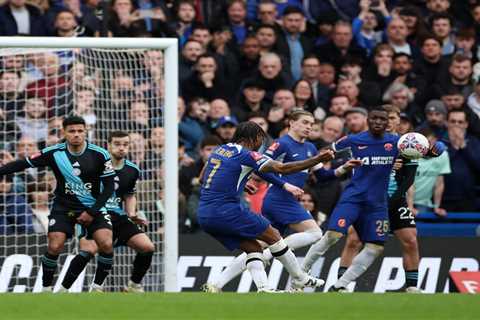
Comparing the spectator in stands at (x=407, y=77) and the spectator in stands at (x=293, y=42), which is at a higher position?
the spectator in stands at (x=293, y=42)

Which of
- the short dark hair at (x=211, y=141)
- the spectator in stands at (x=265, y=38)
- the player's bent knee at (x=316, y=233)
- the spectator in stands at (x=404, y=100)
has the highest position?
the spectator in stands at (x=265, y=38)

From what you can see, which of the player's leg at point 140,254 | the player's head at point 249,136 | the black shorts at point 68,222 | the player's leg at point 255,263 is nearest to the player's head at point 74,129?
the black shorts at point 68,222

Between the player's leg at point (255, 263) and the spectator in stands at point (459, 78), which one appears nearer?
the player's leg at point (255, 263)

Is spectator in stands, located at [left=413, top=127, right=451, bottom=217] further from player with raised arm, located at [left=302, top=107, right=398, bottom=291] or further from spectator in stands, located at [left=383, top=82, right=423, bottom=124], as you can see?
player with raised arm, located at [left=302, top=107, right=398, bottom=291]

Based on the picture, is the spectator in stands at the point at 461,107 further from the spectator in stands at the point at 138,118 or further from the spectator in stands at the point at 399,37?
the spectator in stands at the point at 138,118

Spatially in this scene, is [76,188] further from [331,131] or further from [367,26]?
[367,26]

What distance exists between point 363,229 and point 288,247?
142 cm

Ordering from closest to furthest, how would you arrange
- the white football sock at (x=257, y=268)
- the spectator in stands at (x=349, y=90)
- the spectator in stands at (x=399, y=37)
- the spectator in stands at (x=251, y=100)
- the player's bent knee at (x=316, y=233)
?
the white football sock at (x=257, y=268), the player's bent knee at (x=316, y=233), the spectator in stands at (x=251, y=100), the spectator in stands at (x=349, y=90), the spectator in stands at (x=399, y=37)

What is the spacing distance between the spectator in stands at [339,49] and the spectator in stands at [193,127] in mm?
2344

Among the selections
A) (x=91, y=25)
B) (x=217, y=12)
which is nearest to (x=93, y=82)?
(x=91, y=25)

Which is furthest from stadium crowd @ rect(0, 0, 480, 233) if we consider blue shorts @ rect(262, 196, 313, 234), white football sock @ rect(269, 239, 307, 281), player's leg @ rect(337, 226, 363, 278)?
white football sock @ rect(269, 239, 307, 281)

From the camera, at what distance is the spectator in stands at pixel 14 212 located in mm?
16125

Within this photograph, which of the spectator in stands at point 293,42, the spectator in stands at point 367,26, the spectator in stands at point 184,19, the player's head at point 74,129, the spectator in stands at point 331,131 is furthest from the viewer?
the spectator in stands at point 367,26

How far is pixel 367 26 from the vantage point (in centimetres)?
1991
